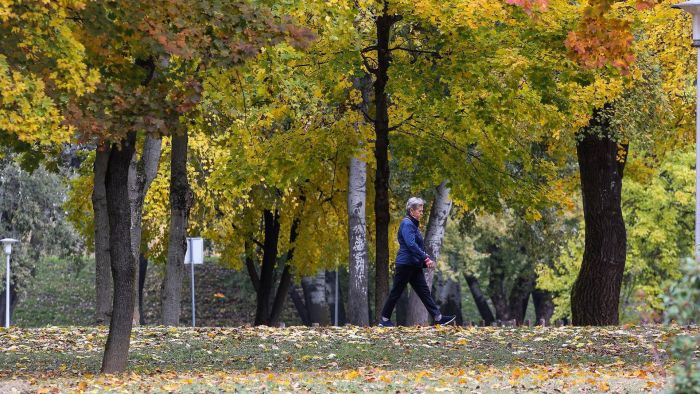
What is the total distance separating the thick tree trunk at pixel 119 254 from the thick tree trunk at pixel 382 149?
21.8ft

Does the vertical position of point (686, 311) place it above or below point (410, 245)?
below

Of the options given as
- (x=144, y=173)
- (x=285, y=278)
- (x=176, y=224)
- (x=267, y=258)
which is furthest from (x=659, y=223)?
(x=144, y=173)

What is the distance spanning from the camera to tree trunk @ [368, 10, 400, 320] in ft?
63.9

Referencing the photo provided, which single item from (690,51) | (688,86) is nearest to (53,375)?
(690,51)

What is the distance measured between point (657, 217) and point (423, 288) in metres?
30.3

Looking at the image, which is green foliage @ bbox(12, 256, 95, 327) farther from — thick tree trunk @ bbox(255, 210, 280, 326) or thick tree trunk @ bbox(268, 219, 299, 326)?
thick tree trunk @ bbox(255, 210, 280, 326)

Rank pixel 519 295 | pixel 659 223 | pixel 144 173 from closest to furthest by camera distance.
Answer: pixel 144 173 → pixel 659 223 → pixel 519 295

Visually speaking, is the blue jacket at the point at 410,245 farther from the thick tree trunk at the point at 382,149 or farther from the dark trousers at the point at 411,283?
the thick tree trunk at the point at 382,149

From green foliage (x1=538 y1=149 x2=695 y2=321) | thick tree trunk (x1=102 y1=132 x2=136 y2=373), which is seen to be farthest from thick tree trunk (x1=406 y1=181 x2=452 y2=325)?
green foliage (x1=538 y1=149 x2=695 y2=321)

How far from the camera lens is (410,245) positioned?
1730 cm

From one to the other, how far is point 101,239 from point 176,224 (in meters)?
1.38

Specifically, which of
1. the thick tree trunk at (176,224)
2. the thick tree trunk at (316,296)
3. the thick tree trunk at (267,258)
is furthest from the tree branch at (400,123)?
the thick tree trunk at (316,296)

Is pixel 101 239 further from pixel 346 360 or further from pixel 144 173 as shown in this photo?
pixel 346 360

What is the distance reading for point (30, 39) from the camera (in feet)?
38.2
